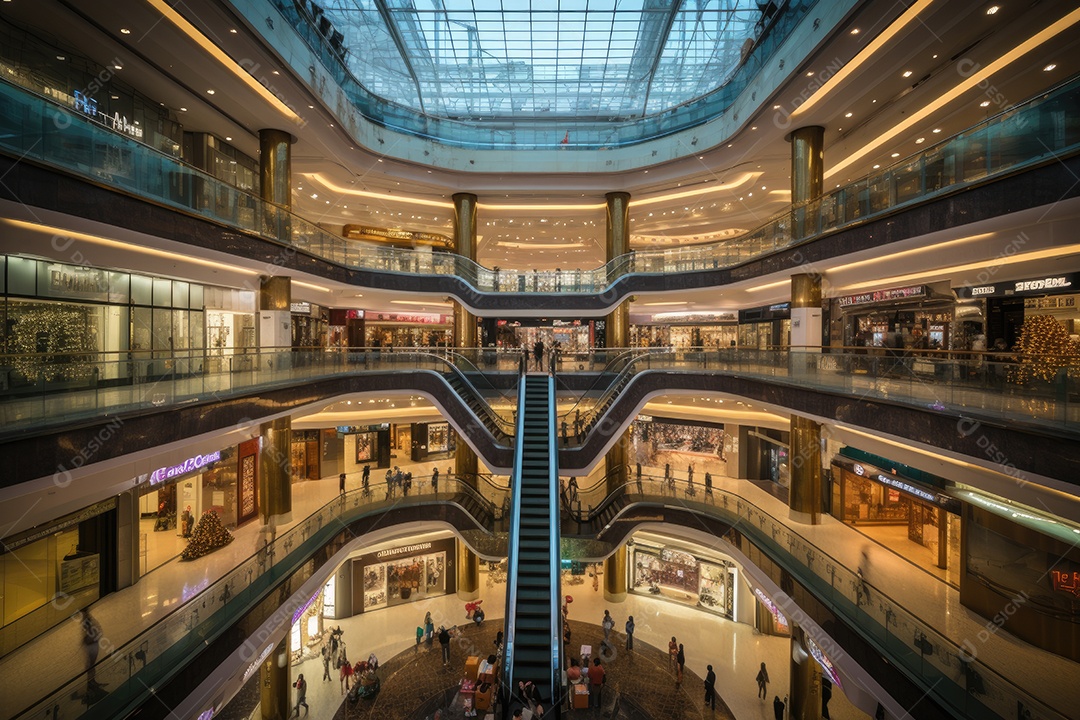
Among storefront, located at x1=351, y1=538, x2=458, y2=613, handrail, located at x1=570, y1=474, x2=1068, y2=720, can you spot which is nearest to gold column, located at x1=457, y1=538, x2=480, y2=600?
storefront, located at x1=351, y1=538, x2=458, y2=613

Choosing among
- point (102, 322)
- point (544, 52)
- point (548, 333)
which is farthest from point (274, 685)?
point (548, 333)

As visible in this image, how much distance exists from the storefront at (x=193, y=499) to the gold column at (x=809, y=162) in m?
19.6

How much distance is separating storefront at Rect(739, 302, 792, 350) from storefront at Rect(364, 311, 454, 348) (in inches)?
662

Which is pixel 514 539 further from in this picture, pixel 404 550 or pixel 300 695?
pixel 404 550

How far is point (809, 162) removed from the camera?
15.7 meters

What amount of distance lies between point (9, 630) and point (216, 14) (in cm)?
1322

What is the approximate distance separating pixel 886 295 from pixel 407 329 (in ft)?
83.4

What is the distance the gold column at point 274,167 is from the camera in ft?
51.9

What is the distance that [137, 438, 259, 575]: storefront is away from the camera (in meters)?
13.6

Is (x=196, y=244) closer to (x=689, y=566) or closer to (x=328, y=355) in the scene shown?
(x=328, y=355)

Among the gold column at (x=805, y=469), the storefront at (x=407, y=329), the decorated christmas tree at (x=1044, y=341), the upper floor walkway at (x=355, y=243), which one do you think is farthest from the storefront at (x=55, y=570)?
the gold column at (x=805, y=469)

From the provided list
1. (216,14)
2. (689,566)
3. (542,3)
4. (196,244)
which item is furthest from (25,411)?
(689,566)

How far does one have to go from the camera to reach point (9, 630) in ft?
30.8

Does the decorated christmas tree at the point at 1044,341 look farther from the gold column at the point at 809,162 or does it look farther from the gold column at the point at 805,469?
the gold column at the point at 809,162
